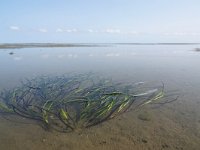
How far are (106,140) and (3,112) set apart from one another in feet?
11.7

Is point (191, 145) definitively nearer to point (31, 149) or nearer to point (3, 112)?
point (31, 149)

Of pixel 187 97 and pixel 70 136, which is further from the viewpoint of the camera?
pixel 187 97

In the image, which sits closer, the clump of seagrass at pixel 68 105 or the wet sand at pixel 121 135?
the wet sand at pixel 121 135

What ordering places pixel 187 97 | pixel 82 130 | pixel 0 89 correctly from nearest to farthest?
pixel 82 130 → pixel 187 97 → pixel 0 89

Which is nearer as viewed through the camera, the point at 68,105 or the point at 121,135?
the point at 121,135

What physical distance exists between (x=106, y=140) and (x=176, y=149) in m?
1.53

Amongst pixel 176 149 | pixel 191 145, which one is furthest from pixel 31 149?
pixel 191 145

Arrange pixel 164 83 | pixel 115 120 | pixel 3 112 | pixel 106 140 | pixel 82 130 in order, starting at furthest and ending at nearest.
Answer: pixel 164 83 → pixel 3 112 → pixel 115 120 → pixel 82 130 → pixel 106 140

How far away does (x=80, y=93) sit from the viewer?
952 cm

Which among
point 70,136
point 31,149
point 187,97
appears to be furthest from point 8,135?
point 187,97

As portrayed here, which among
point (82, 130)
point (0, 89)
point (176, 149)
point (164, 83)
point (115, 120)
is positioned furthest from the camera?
point (164, 83)

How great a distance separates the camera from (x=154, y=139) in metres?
5.98

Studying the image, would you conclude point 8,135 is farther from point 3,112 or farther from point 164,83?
point 164,83

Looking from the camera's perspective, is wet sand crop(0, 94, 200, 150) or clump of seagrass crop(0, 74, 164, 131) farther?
clump of seagrass crop(0, 74, 164, 131)
